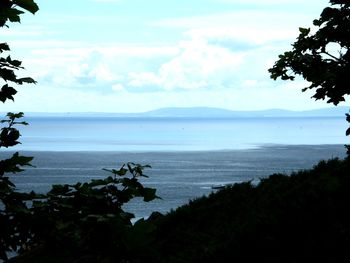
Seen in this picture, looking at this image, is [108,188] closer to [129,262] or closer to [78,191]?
[78,191]

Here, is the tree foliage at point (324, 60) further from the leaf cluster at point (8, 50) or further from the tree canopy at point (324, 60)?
the leaf cluster at point (8, 50)

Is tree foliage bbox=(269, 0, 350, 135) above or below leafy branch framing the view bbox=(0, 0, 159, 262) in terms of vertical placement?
above

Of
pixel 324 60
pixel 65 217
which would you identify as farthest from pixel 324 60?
pixel 65 217

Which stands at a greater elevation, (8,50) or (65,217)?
(8,50)

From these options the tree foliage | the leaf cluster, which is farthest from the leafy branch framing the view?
the tree foliage

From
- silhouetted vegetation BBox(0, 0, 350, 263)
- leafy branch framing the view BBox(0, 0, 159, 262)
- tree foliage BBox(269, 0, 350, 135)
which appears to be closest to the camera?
leafy branch framing the view BBox(0, 0, 159, 262)

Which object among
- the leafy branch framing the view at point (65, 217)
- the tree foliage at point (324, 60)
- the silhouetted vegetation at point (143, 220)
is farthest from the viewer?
the tree foliage at point (324, 60)

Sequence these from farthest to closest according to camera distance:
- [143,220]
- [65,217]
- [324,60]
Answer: [324,60], [65,217], [143,220]

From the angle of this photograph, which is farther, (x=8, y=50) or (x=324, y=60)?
(x=324, y=60)

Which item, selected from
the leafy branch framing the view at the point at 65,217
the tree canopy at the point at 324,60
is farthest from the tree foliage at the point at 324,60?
the leafy branch framing the view at the point at 65,217

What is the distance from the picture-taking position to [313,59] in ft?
30.3

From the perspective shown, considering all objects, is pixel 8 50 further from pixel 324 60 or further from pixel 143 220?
pixel 324 60

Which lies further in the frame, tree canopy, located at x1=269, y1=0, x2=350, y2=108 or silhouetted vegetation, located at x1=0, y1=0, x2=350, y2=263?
tree canopy, located at x1=269, y1=0, x2=350, y2=108

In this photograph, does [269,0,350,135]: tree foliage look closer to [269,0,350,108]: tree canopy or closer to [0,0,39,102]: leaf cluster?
[269,0,350,108]: tree canopy
